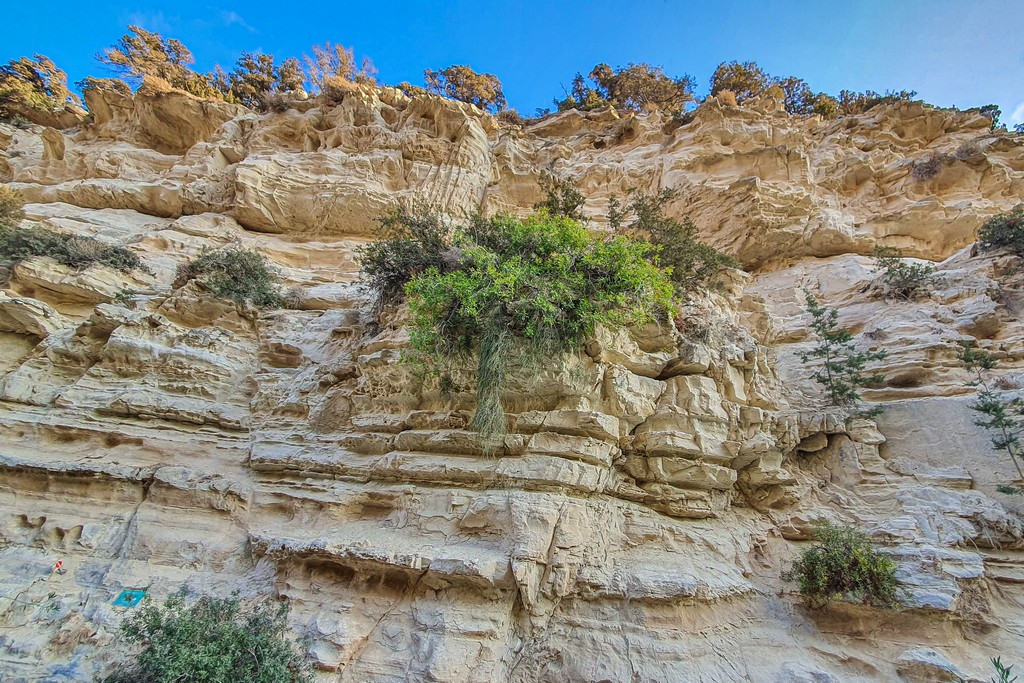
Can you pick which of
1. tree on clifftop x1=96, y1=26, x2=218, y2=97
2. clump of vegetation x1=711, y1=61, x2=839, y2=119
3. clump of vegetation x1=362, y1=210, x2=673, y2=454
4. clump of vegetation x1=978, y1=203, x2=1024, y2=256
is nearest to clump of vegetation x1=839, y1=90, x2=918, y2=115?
clump of vegetation x1=711, y1=61, x2=839, y2=119

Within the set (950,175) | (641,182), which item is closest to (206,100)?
(641,182)

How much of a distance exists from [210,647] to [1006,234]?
1484cm

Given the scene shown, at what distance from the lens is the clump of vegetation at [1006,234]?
25.8 feet

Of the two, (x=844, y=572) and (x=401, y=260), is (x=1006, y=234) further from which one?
(x=401, y=260)

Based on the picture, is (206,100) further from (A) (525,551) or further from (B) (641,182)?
(A) (525,551)

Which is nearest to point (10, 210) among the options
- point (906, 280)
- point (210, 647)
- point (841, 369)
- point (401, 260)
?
point (401, 260)

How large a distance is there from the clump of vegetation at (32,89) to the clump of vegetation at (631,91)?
2290cm

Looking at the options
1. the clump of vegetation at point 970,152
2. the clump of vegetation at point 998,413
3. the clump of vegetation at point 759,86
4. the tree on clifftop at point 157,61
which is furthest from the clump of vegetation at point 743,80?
the tree on clifftop at point 157,61

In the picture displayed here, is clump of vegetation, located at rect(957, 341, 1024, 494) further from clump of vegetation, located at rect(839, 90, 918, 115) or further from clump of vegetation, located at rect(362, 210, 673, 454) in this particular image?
clump of vegetation, located at rect(839, 90, 918, 115)

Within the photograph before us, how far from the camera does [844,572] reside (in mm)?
4477

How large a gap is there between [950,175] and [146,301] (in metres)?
22.6

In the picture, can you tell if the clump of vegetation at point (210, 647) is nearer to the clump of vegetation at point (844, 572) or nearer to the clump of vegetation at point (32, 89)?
the clump of vegetation at point (844, 572)

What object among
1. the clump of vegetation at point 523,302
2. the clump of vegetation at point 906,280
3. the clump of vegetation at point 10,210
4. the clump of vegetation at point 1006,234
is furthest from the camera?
the clump of vegetation at point 10,210

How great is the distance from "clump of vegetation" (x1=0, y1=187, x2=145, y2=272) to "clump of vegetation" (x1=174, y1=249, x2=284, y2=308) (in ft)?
4.36
